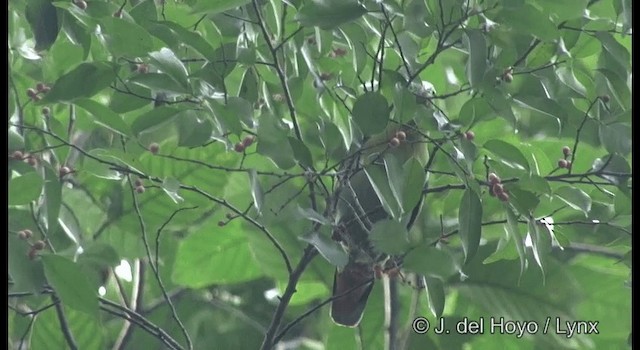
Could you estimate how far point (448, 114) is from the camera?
1.11 m

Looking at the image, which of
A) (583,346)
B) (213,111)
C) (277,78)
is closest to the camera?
(213,111)

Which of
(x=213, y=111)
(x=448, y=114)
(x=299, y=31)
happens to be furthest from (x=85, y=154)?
(x=448, y=114)

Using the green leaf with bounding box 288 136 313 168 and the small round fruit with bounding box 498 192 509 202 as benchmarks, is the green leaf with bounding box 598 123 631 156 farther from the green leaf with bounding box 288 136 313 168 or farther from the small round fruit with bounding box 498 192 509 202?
the green leaf with bounding box 288 136 313 168

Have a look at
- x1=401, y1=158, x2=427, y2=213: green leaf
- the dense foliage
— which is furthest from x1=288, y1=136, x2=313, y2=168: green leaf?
x1=401, y1=158, x2=427, y2=213: green leaf

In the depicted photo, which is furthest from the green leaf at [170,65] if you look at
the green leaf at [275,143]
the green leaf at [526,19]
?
the green leaf at [526,19]

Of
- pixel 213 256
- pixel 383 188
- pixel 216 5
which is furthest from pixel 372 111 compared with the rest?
pixel 213 256

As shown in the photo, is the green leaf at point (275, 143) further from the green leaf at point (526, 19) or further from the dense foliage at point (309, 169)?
the green leaf at point (526, 19)

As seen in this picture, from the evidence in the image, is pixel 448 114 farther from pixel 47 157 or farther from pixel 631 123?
pixel 47 157

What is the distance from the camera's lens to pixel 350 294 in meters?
1.11

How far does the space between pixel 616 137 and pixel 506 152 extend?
6.4 inches

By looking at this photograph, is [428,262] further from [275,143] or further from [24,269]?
[24,269]

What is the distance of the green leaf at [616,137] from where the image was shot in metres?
1.09

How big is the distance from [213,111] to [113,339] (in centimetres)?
30

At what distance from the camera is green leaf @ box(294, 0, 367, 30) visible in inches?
36.6
